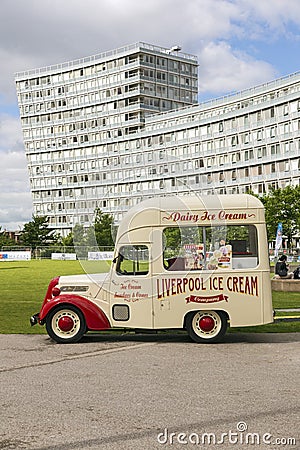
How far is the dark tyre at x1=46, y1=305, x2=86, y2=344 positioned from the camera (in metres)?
13.8

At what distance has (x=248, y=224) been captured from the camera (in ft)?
45.0

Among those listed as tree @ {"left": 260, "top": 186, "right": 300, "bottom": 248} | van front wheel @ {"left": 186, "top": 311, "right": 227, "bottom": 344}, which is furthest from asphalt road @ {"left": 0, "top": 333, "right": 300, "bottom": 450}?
tree @ {"left": 260, "top": 186, "right": 300, "bottom": 248}

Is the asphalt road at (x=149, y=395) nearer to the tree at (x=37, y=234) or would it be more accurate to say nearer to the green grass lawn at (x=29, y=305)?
the green grass lawn at (x=29, y=305)

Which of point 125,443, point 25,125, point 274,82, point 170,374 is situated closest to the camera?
point 125,443

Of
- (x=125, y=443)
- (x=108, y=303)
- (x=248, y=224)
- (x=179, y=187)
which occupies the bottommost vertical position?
(x=125, y=443)

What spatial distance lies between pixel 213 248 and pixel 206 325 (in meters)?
1.58

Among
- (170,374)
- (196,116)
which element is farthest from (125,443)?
(196,116)

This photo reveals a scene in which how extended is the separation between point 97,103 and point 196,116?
27195mm

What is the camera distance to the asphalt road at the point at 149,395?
6875 mm

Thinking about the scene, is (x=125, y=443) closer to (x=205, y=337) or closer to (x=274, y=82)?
(x=205, y=337)

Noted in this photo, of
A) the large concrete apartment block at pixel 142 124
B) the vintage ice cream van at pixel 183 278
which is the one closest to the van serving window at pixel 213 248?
the vintage ice cream van at pixel 183 278

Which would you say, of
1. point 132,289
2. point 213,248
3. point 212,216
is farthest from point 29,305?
point 212,216

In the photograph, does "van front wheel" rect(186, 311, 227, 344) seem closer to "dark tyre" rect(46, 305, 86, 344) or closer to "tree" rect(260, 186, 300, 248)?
"dark tyre" rect(46, 305, 86, 344)

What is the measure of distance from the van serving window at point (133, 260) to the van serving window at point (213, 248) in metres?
0.42
